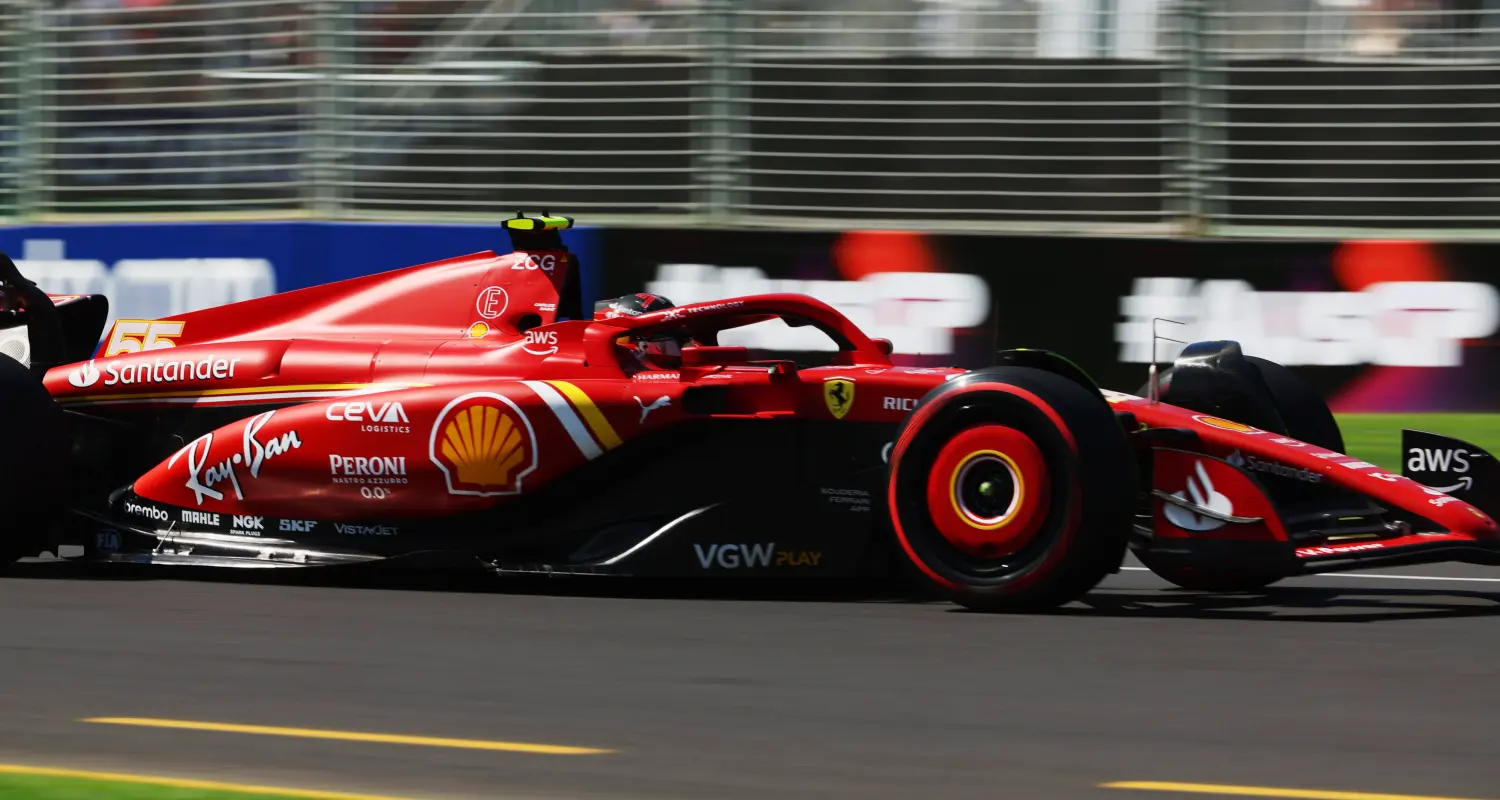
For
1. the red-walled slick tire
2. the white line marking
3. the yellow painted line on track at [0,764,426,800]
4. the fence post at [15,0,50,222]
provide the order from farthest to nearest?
1. the fence post at [15,0,50,222]
2. the white line marking
3. the red-walled slick tire
4. the yellow painted line on track at [0,764,426,800]

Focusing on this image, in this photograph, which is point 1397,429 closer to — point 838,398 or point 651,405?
point 838,398

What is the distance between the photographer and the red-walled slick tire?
20.6 feet

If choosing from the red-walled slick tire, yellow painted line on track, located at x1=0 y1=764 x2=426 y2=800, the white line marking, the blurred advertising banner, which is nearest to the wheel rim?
the red-walled slick tire

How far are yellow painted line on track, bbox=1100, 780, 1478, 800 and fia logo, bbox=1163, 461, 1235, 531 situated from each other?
2.47 m

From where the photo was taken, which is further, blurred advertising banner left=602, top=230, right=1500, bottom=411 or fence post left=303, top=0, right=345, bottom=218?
fence post left=303, top=0, right=345, bottom=218

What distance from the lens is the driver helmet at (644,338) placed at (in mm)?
7543

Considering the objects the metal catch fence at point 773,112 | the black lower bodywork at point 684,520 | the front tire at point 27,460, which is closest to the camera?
the black lower bodywork at point 684,520

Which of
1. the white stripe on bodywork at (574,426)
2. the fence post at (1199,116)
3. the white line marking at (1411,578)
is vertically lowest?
the white line marking at (1411,578)

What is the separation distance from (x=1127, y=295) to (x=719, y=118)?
262 centimetres

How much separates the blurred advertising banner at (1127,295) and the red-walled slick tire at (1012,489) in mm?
4728

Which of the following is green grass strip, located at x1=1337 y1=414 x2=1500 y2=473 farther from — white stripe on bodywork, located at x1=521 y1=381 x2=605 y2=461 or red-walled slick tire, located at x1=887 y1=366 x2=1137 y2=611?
white stripe on bodywork, located at x1=521 y1=381 x2=605 y2=461

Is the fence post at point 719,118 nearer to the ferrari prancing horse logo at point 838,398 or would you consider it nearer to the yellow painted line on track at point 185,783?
the ferrari prancing horse logo at point 838,398

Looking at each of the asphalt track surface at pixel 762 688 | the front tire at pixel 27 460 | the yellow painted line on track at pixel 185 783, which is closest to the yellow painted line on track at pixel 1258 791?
the asphalt track surface at pixel 762 688

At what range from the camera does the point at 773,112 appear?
1234cm
